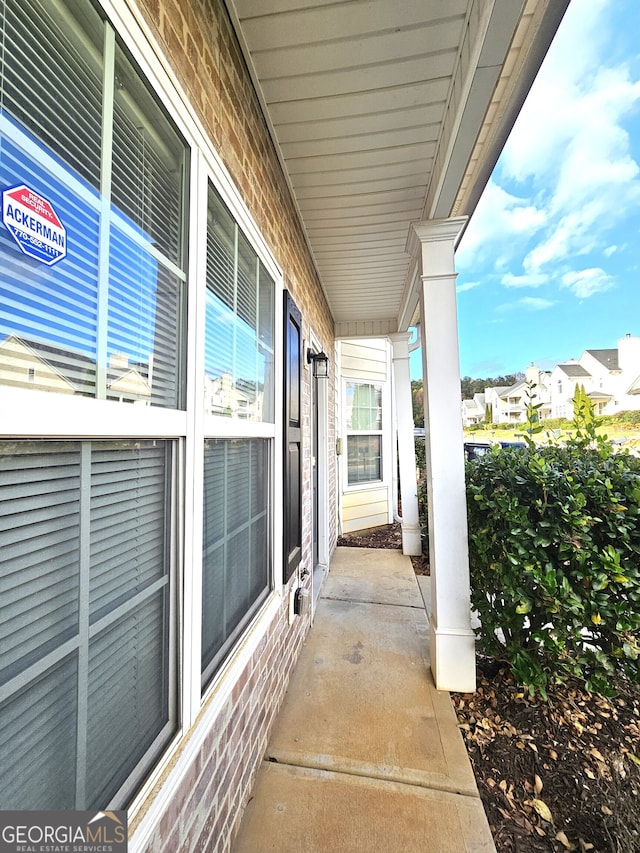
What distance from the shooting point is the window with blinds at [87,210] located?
59 cm

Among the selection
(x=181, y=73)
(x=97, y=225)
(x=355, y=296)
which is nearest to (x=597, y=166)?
(x=355, y=296)

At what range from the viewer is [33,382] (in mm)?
614

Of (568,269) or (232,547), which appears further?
(568,269)

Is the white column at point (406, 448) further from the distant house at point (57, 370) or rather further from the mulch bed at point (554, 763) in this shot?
the distant house at point (57, 370)

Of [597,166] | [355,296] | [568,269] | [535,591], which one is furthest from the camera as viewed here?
[568,269]

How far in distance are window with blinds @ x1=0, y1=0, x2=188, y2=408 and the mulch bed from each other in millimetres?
2127

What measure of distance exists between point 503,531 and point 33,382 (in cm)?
229

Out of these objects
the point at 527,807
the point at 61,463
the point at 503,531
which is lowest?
the point at 527,807

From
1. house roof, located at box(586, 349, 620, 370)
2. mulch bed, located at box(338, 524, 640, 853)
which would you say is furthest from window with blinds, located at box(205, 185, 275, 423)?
house roof, located at box(586, 349, 620, 370)

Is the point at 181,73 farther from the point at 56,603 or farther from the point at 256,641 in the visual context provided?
the point at 256,641

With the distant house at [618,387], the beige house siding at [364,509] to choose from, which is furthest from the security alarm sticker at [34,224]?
the beige house siding at [364,509]

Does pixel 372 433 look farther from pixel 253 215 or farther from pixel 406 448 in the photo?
pixel 253 215

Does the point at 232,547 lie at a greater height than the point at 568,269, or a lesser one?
lesser

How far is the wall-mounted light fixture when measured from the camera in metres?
3.14
